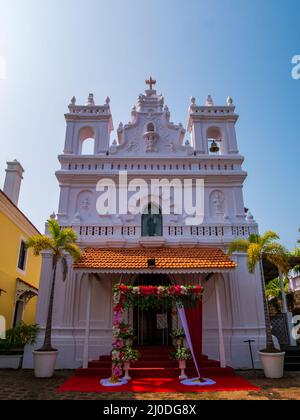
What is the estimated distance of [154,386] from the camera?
740 cm

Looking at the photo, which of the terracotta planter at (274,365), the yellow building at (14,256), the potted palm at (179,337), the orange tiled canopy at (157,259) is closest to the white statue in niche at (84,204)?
the orange tiled canopy at (157,259)

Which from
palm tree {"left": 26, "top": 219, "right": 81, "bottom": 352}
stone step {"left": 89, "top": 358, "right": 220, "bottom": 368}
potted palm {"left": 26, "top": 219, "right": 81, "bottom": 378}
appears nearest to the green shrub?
potted palm {"left": 26, "top": 219, "right": 81, "bottom": 378}

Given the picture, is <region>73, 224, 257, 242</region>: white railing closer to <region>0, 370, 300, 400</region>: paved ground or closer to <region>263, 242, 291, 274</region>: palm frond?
<region>263, 242, 291, 274</region>: palm frond

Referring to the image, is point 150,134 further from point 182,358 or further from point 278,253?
point 182,358

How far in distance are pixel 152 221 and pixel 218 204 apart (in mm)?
2931

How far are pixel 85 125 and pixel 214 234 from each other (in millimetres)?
7992

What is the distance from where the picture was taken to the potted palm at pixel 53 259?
853cm

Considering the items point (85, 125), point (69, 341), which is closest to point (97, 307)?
point (69, 341)

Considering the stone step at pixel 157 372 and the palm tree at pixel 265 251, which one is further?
the palm tree at pixel 265 251

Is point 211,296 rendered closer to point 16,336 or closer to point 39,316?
point 39,316

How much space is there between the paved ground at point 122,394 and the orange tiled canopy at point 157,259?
3237 mm

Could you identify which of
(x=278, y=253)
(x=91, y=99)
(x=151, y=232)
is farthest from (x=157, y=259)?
(x=91, y=99)

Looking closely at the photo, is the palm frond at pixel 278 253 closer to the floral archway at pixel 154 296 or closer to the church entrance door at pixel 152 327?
the floral archway at pixel 154 296

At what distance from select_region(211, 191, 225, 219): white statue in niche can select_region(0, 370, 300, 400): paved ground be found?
614 cm
